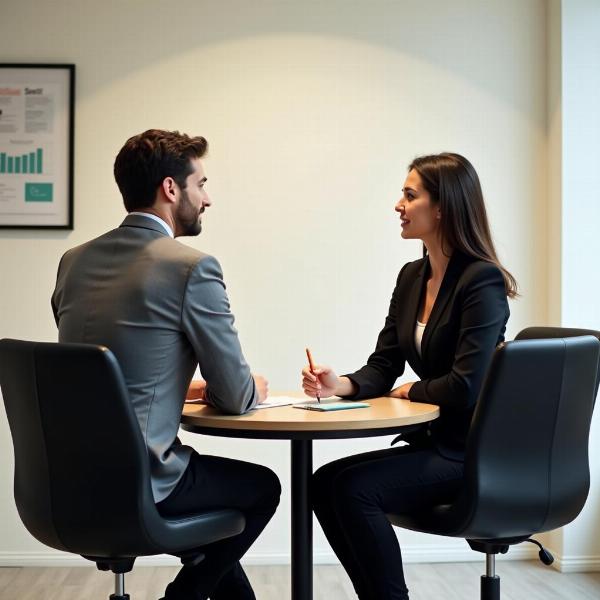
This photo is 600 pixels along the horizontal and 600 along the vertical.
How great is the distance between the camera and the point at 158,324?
2.05 metres

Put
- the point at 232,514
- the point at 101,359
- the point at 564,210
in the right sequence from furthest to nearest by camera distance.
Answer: the point at 564,210 → the point at 232,514 → the point at 101,359

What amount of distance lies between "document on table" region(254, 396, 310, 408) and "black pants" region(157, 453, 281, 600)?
0.17 m

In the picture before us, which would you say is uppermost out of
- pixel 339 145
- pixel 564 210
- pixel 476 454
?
pixel 339 145

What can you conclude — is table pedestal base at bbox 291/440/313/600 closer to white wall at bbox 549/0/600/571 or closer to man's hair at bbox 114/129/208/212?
man's hair at bbox 114/129/208/212

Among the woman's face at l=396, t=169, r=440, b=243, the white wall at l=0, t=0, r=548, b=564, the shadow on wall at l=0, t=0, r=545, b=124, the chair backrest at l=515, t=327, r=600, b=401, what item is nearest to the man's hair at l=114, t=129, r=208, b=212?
the woman's face at l=396, t=169, r=440, b=243

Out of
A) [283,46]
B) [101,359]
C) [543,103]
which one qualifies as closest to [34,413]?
[101,359]

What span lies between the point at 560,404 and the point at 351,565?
27.6 inches

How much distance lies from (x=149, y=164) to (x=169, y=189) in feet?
0.27

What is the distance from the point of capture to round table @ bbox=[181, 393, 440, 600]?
2051mm

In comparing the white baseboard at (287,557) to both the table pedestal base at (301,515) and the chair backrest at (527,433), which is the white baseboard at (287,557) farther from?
the chair backrest at (527,433)

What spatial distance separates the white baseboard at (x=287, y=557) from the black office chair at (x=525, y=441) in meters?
1.74

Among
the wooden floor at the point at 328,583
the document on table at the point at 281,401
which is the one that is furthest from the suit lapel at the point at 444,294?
the wooden floor at the point at 328,583

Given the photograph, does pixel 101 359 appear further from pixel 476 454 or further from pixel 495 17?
pixel 495 17

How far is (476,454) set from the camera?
2150 mm
